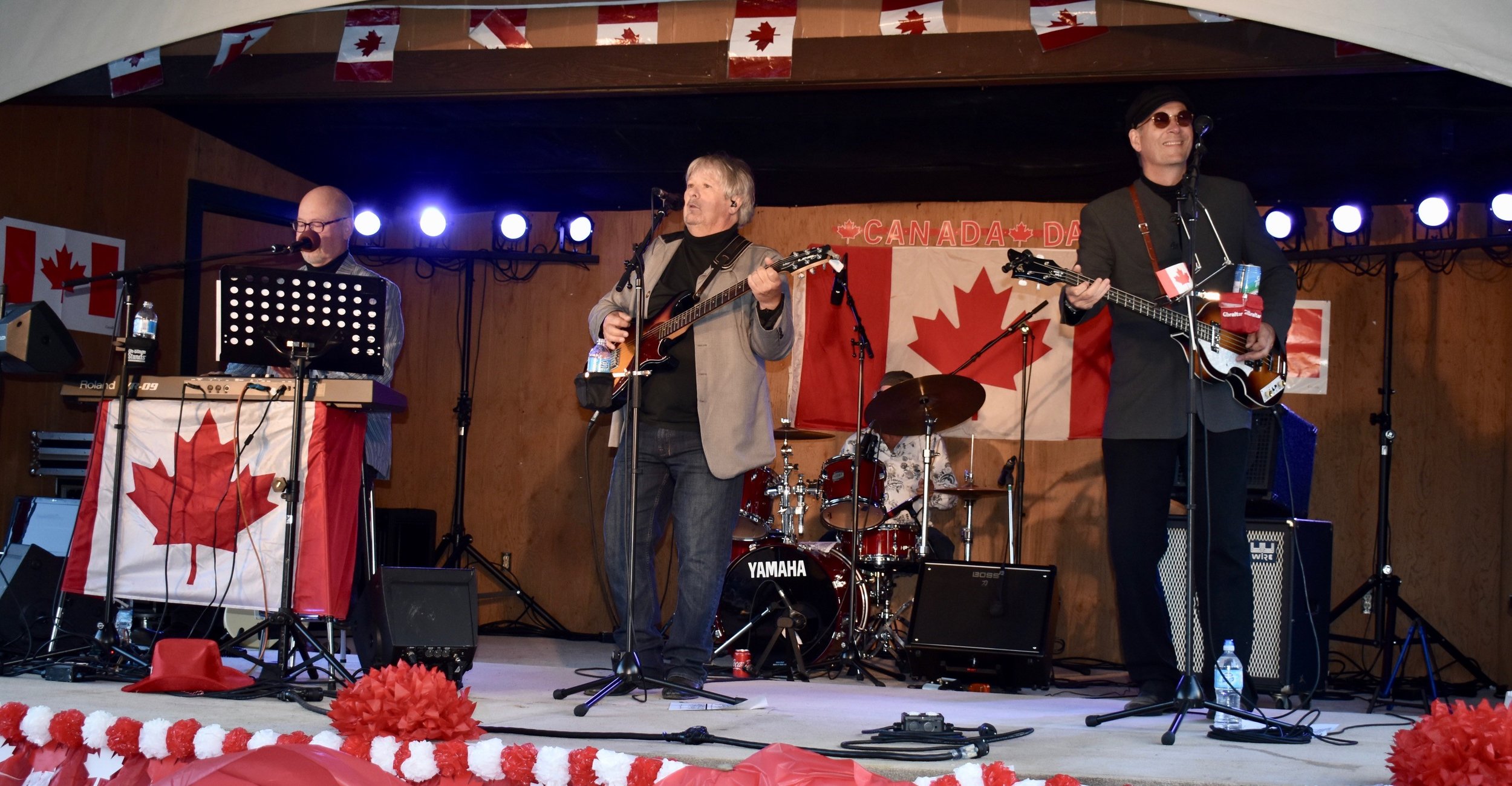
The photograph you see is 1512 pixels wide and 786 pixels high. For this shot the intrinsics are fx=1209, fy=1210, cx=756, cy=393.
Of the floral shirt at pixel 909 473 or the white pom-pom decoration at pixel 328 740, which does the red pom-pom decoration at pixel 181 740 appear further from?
the floral shirt at pixel 909 473

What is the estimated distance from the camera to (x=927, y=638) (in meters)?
4.73

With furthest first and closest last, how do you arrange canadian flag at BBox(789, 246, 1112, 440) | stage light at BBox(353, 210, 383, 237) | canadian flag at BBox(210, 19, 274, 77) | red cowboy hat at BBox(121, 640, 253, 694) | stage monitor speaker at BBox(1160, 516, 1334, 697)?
stage light at BBox(353, 210, 383, 237), canadian flag at BBox(789, 246, 1112, 440), canadian flag at BBox(210, 19, 274, 77), stage monitor speaker at BBox(1160, 516, 1334, 697), red cowboy hat at BBox(121, 640, 253, 694)

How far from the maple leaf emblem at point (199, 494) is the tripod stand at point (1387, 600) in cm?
421

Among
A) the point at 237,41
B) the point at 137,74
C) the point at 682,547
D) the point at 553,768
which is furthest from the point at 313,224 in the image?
the point at 553,768

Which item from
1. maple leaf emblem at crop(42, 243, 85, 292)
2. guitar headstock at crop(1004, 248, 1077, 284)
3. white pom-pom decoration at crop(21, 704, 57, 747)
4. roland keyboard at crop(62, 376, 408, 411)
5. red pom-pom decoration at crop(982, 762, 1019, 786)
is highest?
maple leaf emblem at crop(42, 243, 85, 292)

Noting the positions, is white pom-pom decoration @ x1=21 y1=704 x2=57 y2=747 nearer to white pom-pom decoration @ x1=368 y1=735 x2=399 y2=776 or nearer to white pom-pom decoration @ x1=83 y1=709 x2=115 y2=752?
white pom-pom decoration @ x1=83 y1=709 x2=115 y2=752

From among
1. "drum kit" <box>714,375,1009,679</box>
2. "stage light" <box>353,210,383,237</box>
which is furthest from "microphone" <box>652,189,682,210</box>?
"stage light" <box>353,210,383,237</box>

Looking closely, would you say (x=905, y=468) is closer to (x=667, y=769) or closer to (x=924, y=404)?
(x=924, y=404)

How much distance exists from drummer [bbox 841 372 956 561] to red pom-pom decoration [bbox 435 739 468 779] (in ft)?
11.1

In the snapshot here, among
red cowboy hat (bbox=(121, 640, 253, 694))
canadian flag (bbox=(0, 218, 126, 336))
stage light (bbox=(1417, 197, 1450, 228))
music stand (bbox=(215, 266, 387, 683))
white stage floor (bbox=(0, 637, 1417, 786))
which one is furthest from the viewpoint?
stage light (bbox=(1417, 197, 1450, 228))

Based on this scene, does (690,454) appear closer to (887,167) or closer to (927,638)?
(927,638)

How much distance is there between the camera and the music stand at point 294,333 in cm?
368

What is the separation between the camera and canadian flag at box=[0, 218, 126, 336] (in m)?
5.27

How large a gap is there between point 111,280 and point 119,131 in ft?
2.38
